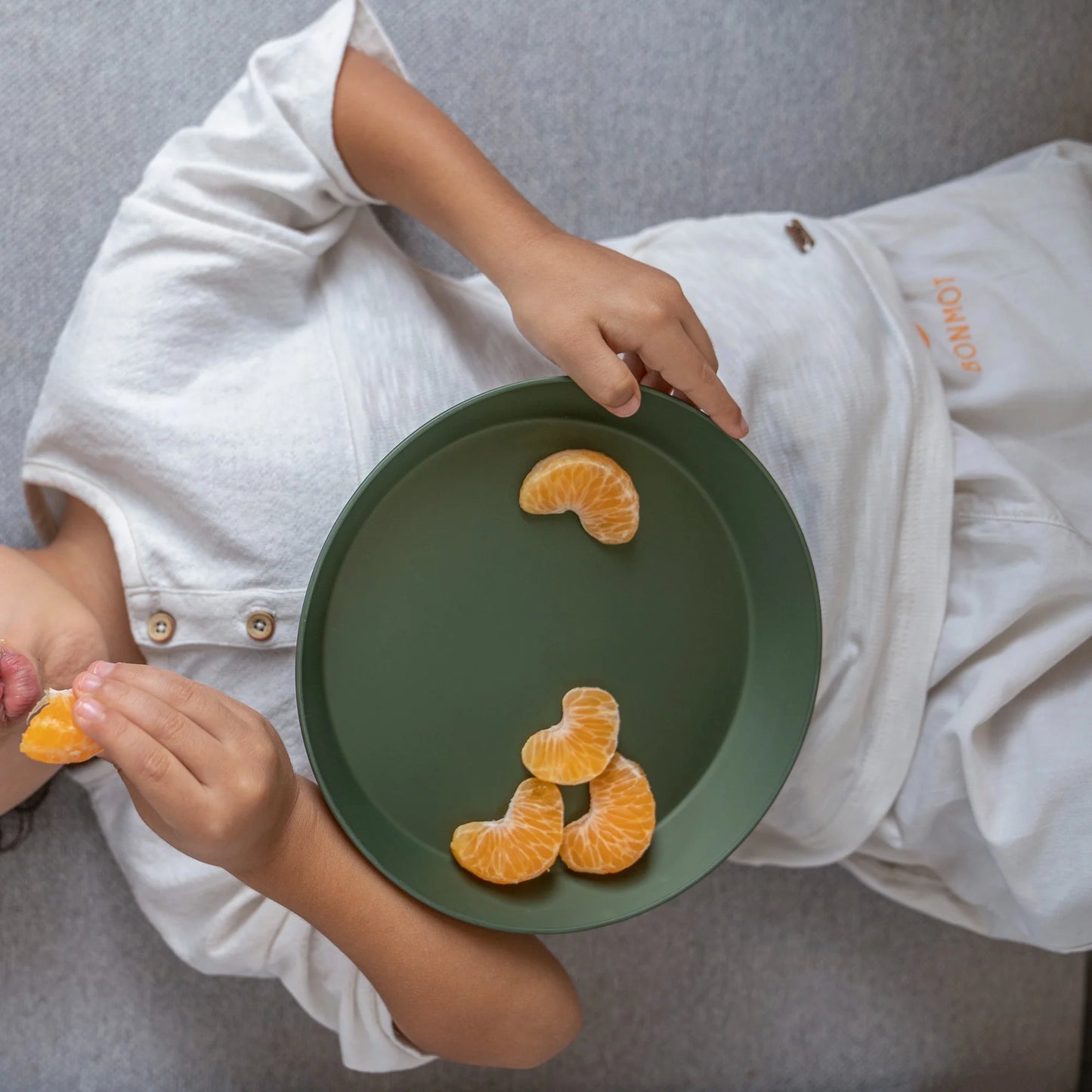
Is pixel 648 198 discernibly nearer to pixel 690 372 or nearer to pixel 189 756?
pixel 690 372

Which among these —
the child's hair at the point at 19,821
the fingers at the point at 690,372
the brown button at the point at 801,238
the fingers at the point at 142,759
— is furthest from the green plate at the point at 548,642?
the child's hair at the point at 19,821

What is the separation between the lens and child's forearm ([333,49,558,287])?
80 centimetres

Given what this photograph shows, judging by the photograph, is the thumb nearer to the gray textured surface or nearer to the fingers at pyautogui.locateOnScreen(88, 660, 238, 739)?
the fingers at pyautogui.locateOnScreen(88, 660, 238, 739)

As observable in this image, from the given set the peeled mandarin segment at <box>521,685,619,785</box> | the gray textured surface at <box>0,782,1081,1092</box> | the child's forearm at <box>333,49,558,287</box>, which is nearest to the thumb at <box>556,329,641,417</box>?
the child's forearm at <box>333,49,558,287</box>

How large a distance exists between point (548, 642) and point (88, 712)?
35 centimetres

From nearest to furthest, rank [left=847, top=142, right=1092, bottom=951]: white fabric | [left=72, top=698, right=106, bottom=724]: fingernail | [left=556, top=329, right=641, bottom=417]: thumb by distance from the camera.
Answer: [left=72, top=698, right=106, bottom=724]: fingernail < [left=556, top=329, right=641, bottom=417]: thumb < [left=847, top=142, right=1092, bottom=951]: white fabric

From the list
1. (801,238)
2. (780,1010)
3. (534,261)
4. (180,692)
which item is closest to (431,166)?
(534,261)

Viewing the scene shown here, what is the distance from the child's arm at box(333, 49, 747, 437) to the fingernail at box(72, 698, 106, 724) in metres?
0.41

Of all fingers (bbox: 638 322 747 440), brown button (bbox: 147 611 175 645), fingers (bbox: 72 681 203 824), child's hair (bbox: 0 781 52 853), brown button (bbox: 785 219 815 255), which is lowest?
child's hair (bbox: 0 781 52 853)

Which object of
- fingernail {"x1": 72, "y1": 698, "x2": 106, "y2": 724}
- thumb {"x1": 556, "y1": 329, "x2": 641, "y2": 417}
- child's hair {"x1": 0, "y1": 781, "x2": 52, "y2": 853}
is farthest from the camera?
child's hair {"x1": 0, "y1": 781, "x2": 52, "y2": 853}

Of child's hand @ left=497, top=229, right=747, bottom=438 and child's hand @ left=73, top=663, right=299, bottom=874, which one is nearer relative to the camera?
child's hand @ left=73, top=663, right=299, bottom=874

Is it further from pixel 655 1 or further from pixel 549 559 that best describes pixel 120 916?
pixel 655 1

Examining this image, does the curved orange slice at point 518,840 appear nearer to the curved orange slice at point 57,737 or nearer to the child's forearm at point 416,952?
the child's forearm at point 416,952

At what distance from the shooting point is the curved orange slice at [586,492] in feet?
2.43
